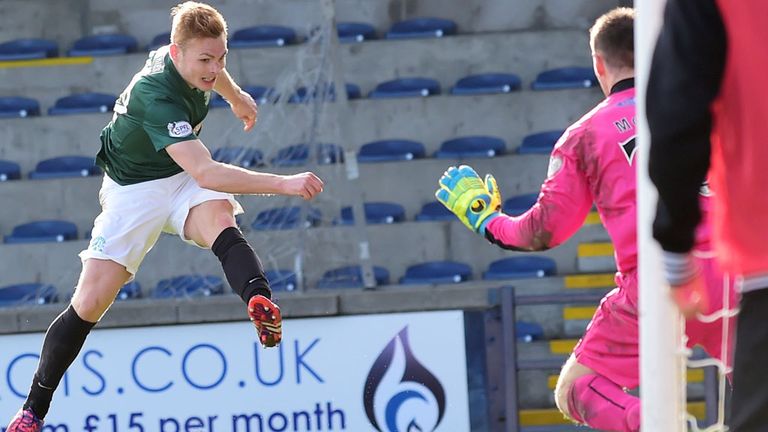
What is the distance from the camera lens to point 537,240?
4750mm

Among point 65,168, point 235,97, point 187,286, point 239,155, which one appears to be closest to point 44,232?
point 65,168

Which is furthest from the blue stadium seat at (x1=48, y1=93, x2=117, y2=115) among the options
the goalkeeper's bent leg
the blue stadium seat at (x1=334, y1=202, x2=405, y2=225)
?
the goalkeeper's bent leg

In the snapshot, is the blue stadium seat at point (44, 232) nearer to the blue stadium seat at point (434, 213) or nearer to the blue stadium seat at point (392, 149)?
the blue stadium seat at point (392, 149)

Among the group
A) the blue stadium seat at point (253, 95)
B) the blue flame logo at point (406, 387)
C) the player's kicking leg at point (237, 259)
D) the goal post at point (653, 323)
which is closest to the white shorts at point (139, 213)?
the player's kicking leg at point (237, 259)

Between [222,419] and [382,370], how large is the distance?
3.01 ft

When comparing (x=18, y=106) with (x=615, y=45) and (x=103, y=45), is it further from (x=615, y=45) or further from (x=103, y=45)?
(x=615, y=45)

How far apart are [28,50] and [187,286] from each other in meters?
3.40

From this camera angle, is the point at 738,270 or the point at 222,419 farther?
the point at 222,419

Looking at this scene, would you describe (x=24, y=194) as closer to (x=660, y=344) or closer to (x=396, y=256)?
(x=396, y=256)

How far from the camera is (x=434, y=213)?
10.0 metres

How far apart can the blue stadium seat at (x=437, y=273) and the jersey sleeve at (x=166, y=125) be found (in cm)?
455

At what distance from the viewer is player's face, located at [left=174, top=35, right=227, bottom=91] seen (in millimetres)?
5148

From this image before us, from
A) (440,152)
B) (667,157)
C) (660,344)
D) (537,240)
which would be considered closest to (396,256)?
(440,152)

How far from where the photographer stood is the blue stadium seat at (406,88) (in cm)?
1051
